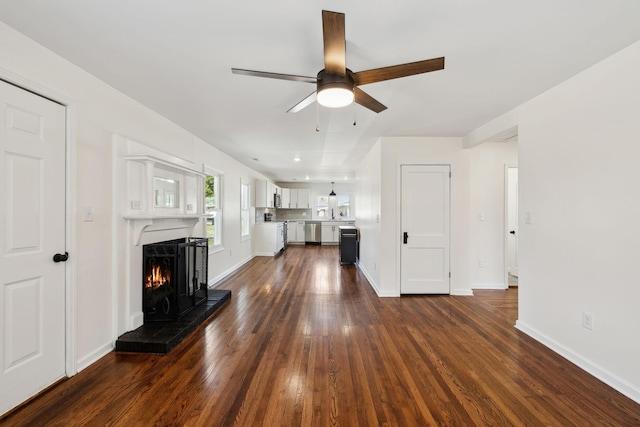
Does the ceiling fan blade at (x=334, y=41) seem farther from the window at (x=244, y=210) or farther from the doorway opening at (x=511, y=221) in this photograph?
the window at (x=244, y=210)

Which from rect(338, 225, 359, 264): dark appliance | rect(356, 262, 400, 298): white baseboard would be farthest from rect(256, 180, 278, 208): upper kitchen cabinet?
rect(356, 262, 400, 298): white baseboard

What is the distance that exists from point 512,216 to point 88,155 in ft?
19.6

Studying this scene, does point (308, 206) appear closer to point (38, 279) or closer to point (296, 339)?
point (296, 339)

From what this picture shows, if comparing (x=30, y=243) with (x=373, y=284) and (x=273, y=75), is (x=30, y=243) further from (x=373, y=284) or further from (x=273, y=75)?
(x=373, y=284)

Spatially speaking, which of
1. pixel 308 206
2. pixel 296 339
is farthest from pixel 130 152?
pixel 308 206

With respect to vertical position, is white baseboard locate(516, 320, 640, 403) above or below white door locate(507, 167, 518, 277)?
below

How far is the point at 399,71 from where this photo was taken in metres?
1.57

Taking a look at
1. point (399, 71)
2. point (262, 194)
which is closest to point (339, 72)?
point (399, 71)

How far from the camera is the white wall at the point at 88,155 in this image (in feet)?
5.78

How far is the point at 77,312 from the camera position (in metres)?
2.08

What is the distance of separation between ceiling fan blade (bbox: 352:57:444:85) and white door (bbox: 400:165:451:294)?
2.57 metres

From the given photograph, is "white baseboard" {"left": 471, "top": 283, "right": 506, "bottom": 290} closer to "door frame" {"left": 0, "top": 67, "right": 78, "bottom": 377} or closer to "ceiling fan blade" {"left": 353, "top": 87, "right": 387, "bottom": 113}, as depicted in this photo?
"ceiling fan blade" {"left": 353, "top": 87, "right": 387, "bottom": 113}

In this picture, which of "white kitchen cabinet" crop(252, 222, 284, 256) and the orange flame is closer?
the orange flame

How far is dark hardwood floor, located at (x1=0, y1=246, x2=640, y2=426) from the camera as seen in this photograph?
5.37 feet
